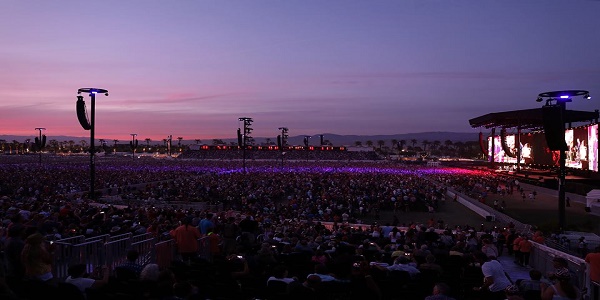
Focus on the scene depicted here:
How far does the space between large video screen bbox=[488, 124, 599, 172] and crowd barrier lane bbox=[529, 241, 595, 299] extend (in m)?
23.7

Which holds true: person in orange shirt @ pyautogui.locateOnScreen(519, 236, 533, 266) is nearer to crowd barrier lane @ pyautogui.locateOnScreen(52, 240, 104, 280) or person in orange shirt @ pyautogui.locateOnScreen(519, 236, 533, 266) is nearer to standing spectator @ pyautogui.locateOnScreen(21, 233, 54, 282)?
crowd barrier lane @ pyautogui.locateOnScreen(52, 240, 104, 280)

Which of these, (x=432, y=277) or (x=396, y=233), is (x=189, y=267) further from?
(x=396, y=233)

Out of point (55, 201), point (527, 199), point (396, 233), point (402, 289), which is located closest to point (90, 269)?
point (402, 289)

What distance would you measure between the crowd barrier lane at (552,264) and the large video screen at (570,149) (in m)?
23.7

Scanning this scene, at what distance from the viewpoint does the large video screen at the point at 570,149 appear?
103 feet

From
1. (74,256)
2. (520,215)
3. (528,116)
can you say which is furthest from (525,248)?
(528,116)

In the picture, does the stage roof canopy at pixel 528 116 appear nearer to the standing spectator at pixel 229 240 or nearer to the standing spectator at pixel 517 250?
the standing spectator at pixel 517 250

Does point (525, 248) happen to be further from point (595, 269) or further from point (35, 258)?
point (35, 258)

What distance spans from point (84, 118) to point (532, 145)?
40332 millimetres

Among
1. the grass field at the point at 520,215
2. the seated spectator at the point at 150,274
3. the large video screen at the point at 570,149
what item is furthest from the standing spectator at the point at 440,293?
the large video screen at the point at 570,149

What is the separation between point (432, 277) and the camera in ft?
23.3

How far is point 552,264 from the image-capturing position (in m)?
9.45

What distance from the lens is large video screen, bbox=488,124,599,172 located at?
31.5 meters

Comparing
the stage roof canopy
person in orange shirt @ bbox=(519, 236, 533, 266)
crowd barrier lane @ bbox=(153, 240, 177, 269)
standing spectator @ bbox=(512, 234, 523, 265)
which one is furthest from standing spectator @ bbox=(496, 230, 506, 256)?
the stage roof canopy
